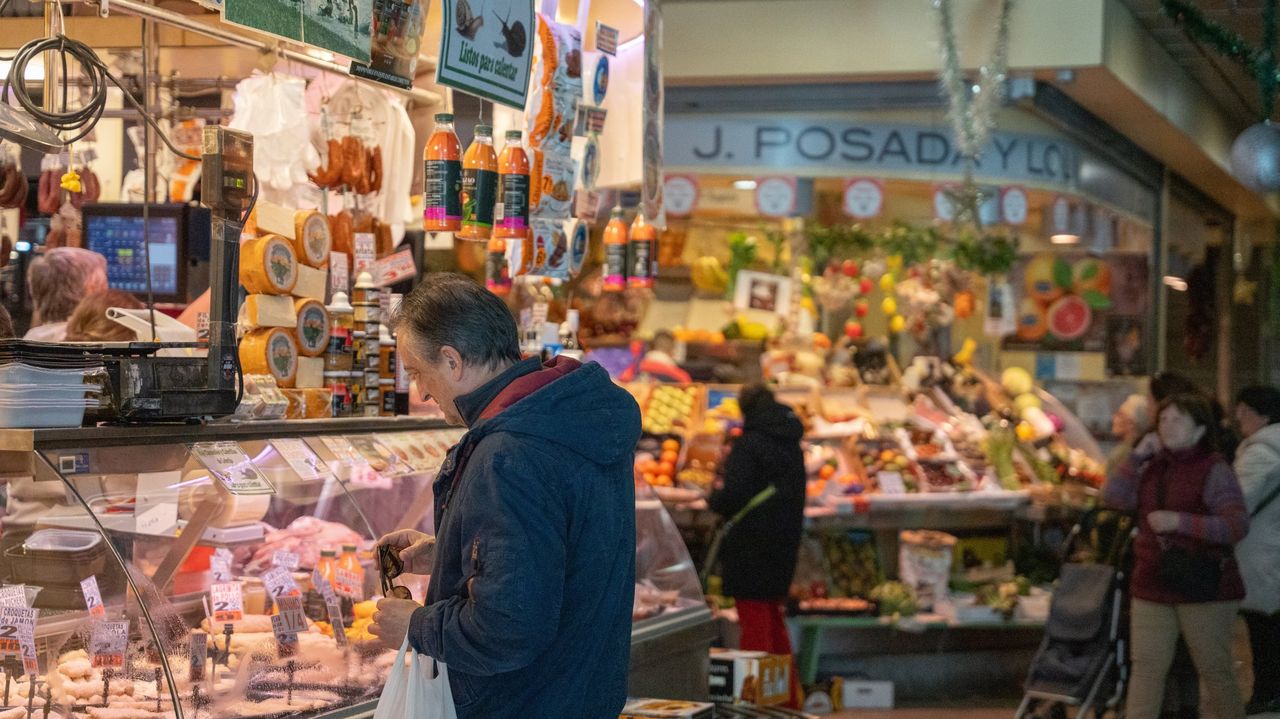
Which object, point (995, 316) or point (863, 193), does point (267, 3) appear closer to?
A: point (863, 193)

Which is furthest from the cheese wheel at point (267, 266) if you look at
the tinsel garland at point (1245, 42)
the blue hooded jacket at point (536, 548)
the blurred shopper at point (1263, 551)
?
the tinsel garland at point (1245, 42)

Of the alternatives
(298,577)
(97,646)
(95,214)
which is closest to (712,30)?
(95,214)

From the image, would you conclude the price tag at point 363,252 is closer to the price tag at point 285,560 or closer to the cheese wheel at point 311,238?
the cheese wheel at point 311,238

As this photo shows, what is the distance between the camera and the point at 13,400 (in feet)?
9.11

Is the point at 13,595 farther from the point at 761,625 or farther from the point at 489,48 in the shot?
the point at 761,625

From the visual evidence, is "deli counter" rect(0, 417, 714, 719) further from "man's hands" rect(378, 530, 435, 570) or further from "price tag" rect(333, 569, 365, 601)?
"man's hands" rect(378, 530, 435, 570)

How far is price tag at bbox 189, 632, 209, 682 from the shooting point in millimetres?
3314

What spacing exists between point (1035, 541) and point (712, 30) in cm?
406

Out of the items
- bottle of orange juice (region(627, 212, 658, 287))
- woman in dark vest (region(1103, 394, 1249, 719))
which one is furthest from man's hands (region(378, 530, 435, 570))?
woman in dark vest (region(1103, 394, 1249, 719))

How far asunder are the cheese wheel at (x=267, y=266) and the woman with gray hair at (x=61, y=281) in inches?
62.2

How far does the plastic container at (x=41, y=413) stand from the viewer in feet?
9.09

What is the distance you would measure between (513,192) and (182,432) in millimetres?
1568

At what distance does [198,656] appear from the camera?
3348 millimetres

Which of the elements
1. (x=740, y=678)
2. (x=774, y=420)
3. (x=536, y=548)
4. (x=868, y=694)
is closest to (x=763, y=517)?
(x=774, y=420)
